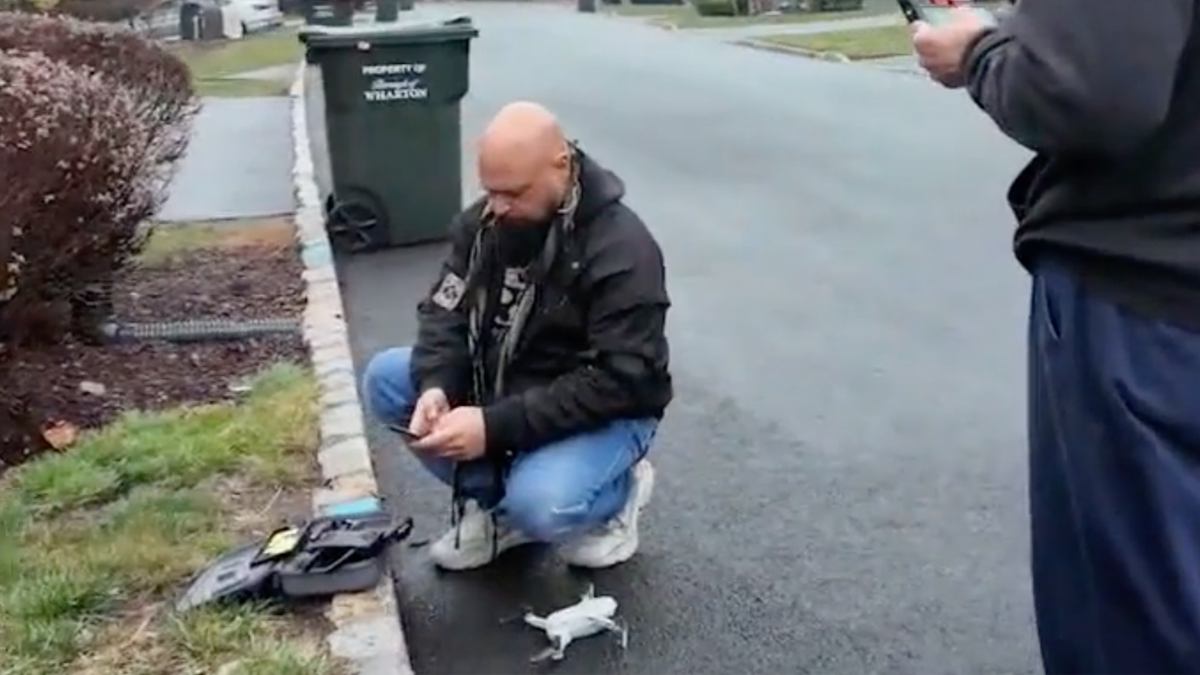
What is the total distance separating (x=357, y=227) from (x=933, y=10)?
7855 mm

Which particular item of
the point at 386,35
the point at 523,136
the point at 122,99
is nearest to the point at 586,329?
the point at 523,136

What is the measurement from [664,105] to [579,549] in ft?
49.5

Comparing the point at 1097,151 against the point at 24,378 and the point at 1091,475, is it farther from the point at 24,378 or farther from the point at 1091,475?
the point at 24,378

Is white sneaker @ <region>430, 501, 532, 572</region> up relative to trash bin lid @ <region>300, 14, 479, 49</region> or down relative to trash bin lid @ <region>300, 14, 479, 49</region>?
down

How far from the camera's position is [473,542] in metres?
4.90

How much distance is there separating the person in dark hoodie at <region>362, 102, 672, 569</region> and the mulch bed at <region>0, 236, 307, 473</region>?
2.02 m

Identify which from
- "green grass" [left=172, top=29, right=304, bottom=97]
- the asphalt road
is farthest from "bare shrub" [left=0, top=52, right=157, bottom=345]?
"green grass" [left=172, top=29, right=304, bottom=97]

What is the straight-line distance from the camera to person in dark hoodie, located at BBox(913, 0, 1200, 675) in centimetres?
218

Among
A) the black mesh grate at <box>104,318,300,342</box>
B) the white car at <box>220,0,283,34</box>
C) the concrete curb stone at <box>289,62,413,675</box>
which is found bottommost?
the white car at <box>220,0,283,34</box>

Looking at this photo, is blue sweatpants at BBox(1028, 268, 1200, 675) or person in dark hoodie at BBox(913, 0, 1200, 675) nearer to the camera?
person in dark hoodie at BBox(913, 0, 1200, 675)

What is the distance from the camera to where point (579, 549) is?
15.9 feet

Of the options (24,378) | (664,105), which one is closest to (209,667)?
(24,378)

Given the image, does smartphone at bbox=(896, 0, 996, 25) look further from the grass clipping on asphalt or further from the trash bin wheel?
the trash bin wheel

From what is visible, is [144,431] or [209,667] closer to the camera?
[209,667]
